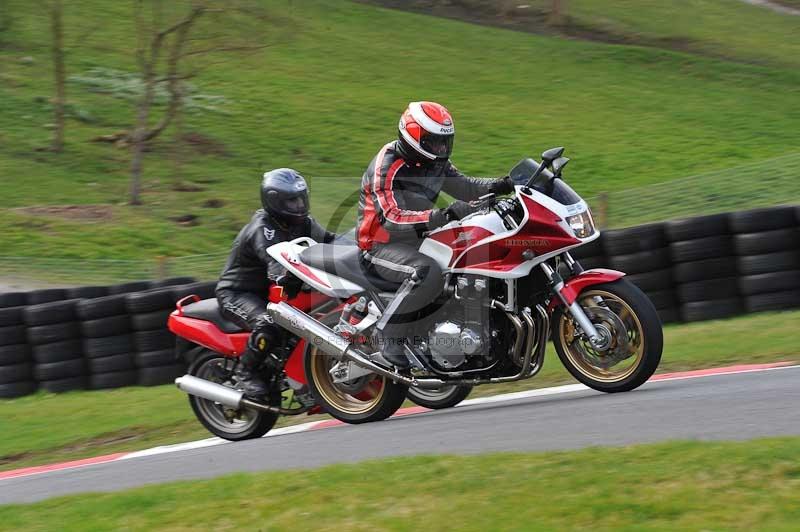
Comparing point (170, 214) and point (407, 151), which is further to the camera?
point (170, 214)

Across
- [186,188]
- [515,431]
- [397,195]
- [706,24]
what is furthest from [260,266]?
[706,24]

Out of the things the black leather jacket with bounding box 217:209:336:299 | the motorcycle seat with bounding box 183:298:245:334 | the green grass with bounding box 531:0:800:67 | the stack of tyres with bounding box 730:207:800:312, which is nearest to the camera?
the black leather jacket with bounding box 217:209:336:299

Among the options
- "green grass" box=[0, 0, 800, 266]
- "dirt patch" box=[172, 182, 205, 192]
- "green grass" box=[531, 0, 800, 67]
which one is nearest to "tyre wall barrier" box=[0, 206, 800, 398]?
"green grass" box=[0, 0, 800, 266]

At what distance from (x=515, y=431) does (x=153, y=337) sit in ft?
18.3

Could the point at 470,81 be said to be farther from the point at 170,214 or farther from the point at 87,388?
the point at 87,388

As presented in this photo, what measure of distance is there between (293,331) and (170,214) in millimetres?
13682

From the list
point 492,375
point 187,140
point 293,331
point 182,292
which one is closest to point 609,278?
point 492,375

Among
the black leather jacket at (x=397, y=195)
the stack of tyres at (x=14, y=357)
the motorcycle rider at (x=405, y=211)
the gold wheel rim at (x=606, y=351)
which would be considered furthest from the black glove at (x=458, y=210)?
the stack of tyres at (x=14, y=357)

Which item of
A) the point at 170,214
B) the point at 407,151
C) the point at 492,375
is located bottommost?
the point at 170,214

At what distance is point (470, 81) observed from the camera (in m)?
32.8

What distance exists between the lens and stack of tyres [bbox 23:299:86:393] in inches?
464

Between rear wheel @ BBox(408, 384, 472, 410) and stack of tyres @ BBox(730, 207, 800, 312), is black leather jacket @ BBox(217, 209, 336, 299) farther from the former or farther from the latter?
stack of tyres @ BBox(730, 207, 800, 312)

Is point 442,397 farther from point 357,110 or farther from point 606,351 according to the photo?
point 357,110

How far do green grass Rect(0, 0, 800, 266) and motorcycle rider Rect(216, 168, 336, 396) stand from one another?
10591 millimetres
